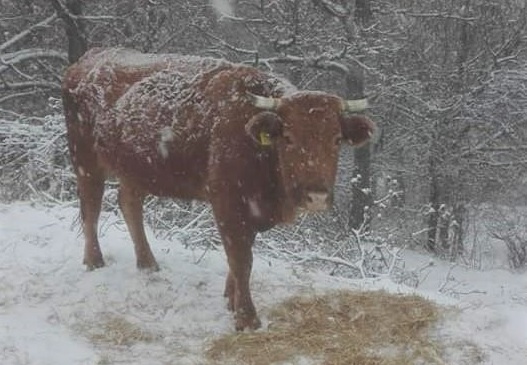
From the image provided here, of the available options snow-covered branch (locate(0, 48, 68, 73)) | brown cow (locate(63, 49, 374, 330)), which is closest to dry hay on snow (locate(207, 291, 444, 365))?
brown cow (locate(63, 49, 374, 330))

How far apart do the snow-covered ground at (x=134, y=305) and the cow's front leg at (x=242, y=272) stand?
5.3 inches

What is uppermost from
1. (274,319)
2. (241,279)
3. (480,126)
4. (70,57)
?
(70,57)

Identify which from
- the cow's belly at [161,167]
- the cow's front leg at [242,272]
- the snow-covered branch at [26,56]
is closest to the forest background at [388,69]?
the snow-covered branch at [26,56]

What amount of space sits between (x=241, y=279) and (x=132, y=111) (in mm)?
1527

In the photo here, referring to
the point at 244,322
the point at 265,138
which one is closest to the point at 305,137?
the point at 265,138

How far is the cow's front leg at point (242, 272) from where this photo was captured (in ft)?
16.4

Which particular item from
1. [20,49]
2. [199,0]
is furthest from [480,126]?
[20,49]

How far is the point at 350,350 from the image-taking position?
185 inches

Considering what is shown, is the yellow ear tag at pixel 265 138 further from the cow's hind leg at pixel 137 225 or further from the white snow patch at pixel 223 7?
the white snow patch at pixel 223 7

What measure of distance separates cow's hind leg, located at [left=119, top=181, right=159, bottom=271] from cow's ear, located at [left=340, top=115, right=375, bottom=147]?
205 centimetres

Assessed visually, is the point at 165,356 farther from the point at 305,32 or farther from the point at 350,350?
the point at 305,32

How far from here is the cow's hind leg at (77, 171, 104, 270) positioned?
6102 mm

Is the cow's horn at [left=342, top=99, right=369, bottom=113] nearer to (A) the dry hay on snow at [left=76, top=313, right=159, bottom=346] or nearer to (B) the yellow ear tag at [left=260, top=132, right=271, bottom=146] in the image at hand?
(B) the yellow ear tag at [left=260, top=132, right=271, bottom=146]

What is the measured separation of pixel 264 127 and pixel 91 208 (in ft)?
7.32
